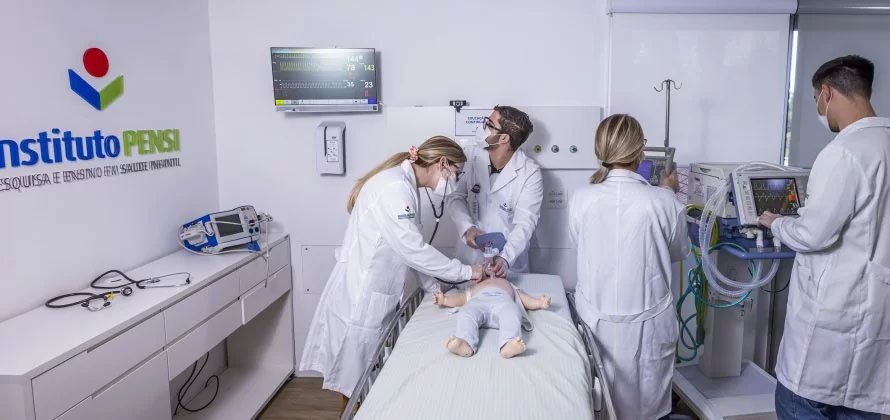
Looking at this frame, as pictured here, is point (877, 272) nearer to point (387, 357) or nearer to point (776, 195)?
point (776, 195)

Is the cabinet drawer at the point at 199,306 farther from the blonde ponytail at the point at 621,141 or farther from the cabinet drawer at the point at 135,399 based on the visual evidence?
the blonde ponytail at the point at 621,141

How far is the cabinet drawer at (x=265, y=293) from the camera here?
2.89 metres

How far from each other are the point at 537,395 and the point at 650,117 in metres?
2.02

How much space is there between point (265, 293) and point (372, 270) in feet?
3.59

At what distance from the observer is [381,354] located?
202cm

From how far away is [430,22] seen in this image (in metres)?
3.21

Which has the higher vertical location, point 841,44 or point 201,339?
point 841,44

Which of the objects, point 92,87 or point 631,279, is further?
point 92,87

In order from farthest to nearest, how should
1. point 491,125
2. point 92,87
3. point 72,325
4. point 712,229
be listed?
point 491,125 → point 712,229 → point 92,87 → point 72,325

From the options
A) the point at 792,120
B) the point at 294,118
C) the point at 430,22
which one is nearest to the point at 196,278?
the point at 294,118

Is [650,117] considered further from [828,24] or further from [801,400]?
[801,400]

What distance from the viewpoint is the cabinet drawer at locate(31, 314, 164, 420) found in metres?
1.66

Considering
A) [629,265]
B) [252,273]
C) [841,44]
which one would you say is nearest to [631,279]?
[629,265]

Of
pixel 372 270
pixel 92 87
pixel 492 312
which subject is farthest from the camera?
pixel 92 87
